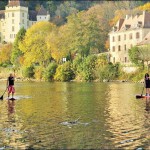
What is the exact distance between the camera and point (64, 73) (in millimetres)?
102750

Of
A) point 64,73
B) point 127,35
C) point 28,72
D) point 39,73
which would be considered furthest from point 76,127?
point 28,72

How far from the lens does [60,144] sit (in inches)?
840

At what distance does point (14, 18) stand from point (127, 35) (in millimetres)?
88748

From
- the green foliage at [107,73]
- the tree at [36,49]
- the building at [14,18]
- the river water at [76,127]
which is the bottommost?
the river water at [76,127]

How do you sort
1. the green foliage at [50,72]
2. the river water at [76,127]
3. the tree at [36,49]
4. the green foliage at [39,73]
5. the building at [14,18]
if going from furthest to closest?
the building at [14,18] < the tree at [36,49] < the green foliage at [39,73] < the green foliage at [50,72] < the river water at [76,127]

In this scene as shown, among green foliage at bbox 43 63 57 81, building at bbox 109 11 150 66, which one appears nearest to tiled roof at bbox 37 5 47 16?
building at bbox 109 11 150 66

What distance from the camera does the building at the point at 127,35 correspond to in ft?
343

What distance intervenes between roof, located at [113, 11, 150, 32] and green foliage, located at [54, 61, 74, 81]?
627 inches

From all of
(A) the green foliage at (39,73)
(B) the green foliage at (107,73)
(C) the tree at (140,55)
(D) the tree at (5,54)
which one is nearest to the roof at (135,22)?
(C) the tree at (140,55)

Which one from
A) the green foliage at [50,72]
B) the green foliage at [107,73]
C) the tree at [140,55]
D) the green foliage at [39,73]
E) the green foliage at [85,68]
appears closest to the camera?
the tree at [140,55]

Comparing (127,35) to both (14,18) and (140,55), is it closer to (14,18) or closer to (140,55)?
(140,55)

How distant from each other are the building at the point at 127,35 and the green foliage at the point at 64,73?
36.9 ft

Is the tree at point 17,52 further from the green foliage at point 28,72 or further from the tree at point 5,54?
the green foliage at point 28,72

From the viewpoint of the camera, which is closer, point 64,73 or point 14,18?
point 64,73
